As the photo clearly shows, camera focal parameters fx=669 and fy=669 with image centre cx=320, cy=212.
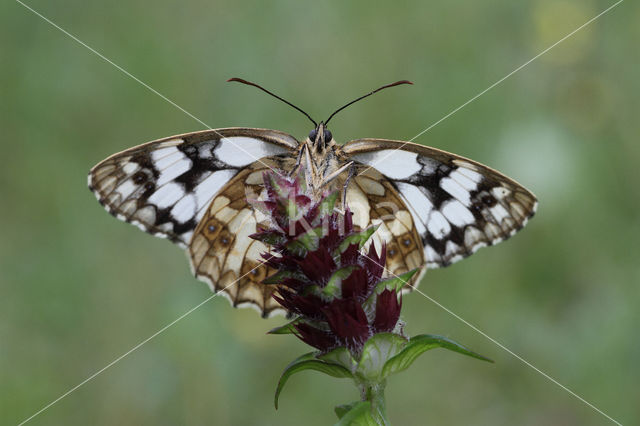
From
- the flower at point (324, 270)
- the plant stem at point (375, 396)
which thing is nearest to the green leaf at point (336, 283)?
the flower at point (324, 270)

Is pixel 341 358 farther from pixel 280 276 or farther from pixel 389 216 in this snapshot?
pixel 389 216

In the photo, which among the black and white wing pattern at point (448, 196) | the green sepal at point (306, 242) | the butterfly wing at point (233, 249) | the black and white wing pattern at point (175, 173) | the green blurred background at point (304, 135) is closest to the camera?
the green sepal at point (306, 242)

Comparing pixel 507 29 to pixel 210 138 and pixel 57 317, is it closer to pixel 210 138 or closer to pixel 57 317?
pixel 210 138

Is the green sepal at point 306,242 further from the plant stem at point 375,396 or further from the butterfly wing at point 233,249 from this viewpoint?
the butterfly wing at point 233,249

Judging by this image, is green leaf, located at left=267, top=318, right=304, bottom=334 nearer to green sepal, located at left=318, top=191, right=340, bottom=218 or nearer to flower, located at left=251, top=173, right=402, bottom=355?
flower, located at left=251, top=173, right=402, bottom=355

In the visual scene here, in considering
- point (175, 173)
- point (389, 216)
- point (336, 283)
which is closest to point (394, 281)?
point (336, 283)

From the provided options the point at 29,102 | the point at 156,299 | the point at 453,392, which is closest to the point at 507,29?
the point at 453,392
